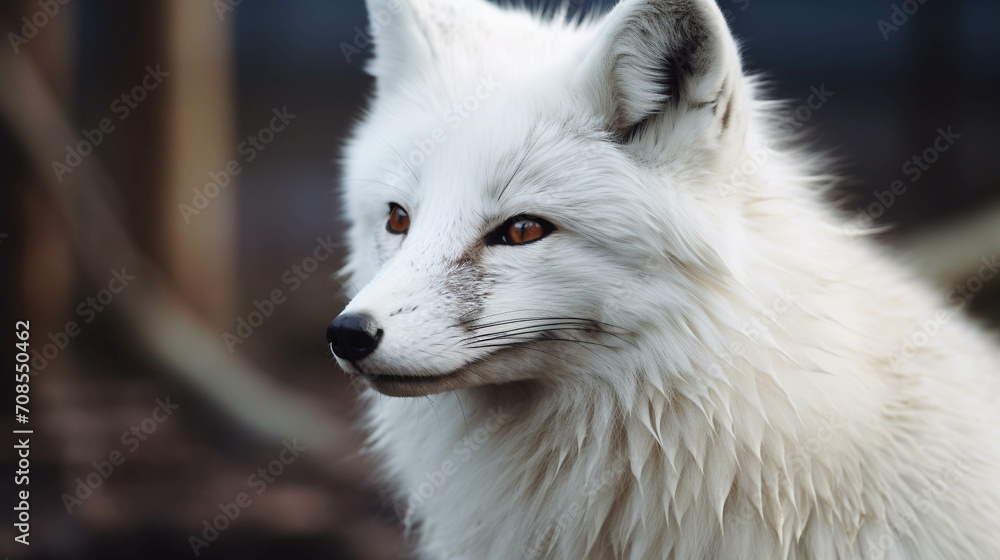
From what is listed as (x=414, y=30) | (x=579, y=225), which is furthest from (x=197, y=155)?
(x=579, y=225)

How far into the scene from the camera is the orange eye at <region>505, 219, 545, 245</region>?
1571mm

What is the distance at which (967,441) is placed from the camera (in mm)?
1611

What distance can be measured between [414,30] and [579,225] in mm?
1011

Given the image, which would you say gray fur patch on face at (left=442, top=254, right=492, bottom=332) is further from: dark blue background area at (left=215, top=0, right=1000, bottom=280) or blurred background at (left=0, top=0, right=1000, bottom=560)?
dark blue background area at (left=215, top=0, right=1000, bottom=280)

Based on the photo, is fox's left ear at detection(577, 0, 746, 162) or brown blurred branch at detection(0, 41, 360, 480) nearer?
fox's left ear at detection(577, 0, 746, 162)

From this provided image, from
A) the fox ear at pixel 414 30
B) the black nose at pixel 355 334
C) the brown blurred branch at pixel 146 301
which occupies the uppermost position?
the fox ear at pixel 414 30

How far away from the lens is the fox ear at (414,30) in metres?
2.15

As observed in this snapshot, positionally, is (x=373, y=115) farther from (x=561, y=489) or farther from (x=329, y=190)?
(x=329, y=190)

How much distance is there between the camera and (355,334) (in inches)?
53.4

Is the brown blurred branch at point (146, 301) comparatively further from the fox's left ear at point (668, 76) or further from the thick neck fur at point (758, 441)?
the fox's left ear at point (668, 76)

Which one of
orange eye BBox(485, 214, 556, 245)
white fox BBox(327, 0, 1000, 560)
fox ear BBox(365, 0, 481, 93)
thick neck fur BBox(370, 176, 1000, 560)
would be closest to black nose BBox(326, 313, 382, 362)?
white fox BBox(327, 0, 1000, 560)

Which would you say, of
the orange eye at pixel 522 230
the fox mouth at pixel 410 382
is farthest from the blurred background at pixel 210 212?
the fox mouth at pixel 410 382

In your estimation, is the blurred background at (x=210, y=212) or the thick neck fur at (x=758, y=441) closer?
the thick neck fur at (x=758, y=441)

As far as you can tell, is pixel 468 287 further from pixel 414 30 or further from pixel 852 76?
pixel 852 76
